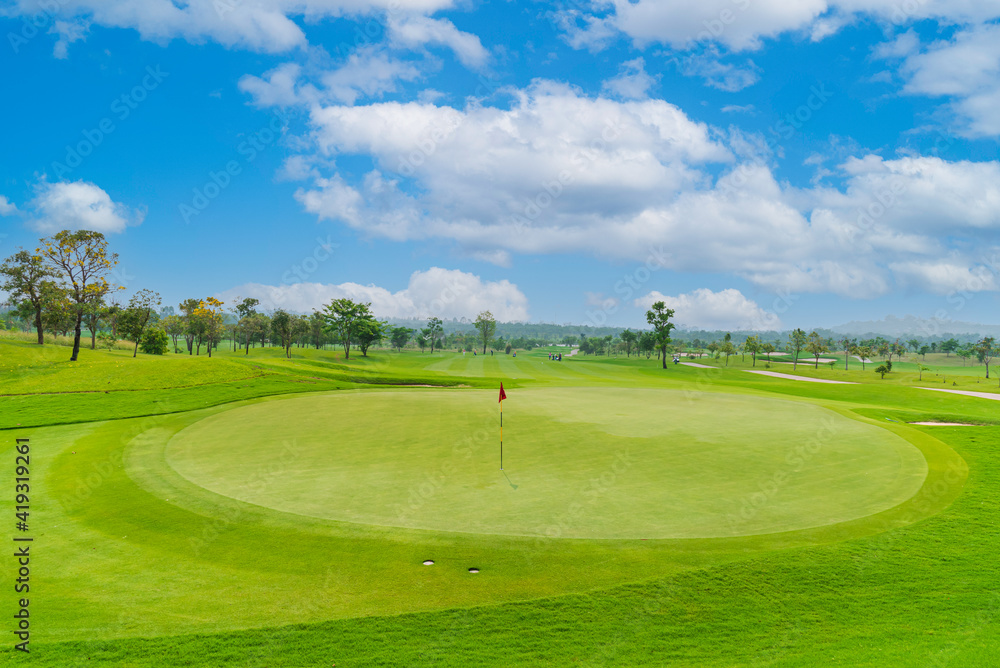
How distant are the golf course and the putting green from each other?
0.11m

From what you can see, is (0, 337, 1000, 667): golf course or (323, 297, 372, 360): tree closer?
(0, 337, 1000, 667): golf course

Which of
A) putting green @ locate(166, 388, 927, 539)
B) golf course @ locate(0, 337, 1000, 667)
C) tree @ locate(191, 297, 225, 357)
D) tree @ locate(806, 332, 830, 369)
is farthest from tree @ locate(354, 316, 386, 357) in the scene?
tree @ locate(806, 332, 830, 369)

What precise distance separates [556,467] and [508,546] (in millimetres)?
5834

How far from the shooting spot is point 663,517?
1080cm

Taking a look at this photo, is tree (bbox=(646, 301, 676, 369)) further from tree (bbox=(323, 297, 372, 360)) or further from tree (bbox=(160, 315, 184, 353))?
tree (bbox=(160, 315, 184, 353))

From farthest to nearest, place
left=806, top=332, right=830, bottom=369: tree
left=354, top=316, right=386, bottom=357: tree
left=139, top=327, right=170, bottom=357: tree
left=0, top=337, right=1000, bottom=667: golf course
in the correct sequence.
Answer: left=806, top=332, right=830, bottom=369: tree, left=354, top=316, right=386, bottom=357: tree, left=139, top=327, right=170, bottom=357: tree, left=0, top=337, right=1000, bottom=667: golf course

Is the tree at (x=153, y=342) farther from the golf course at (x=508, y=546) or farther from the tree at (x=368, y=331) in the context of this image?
the golf course at (x=508, y=546)

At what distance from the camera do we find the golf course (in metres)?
6.84

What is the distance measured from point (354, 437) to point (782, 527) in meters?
14.1

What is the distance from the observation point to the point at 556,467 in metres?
14.9

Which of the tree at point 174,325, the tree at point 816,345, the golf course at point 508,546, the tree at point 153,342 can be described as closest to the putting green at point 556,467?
the golf course at point 508,546

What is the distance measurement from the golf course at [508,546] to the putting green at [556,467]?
4.2 inches

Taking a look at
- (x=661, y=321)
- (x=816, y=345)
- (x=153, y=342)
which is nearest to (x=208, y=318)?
(x=153, y=342)

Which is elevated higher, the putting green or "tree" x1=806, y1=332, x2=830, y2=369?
"tree" x1=806, y1=332, x2=830, y2=369
